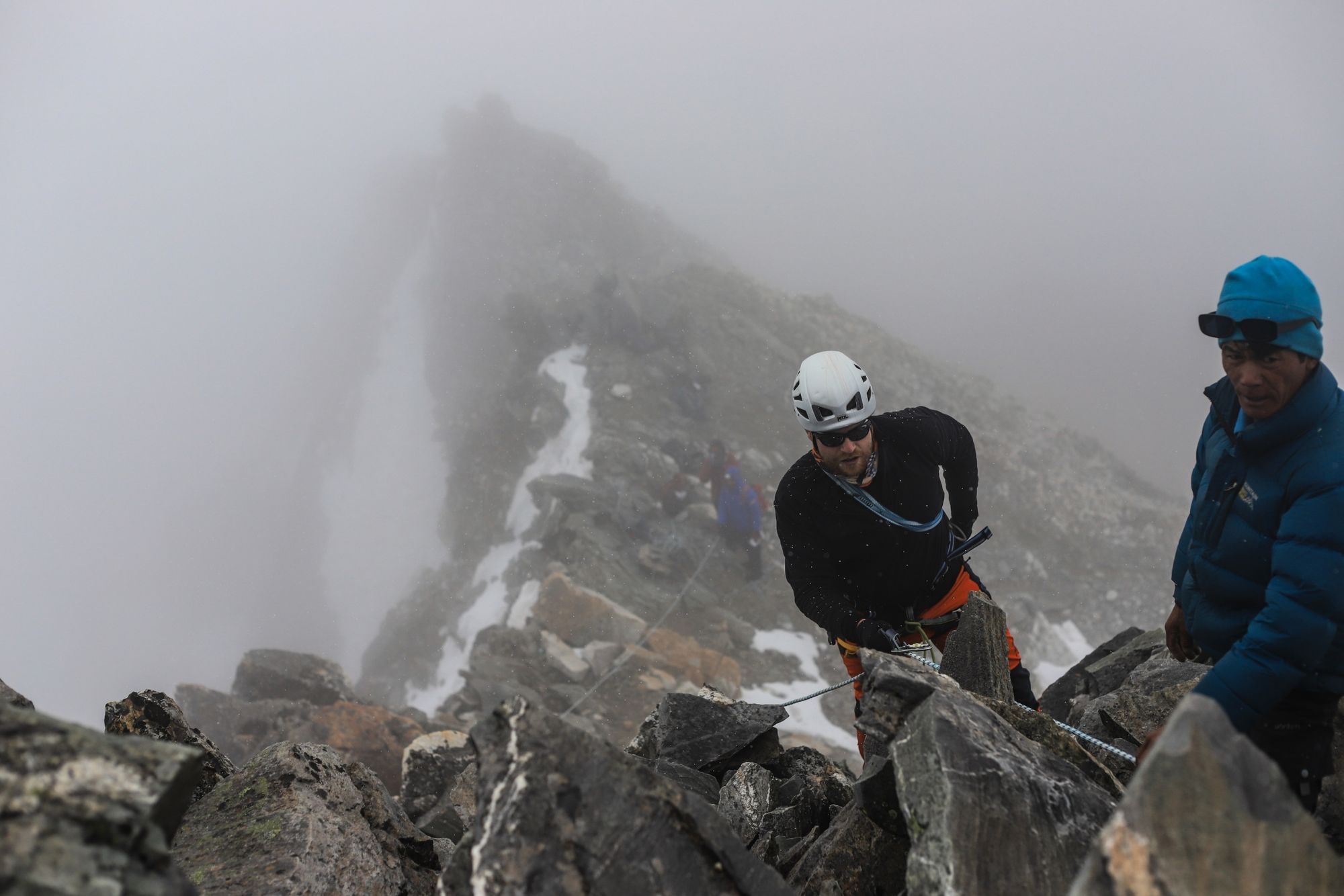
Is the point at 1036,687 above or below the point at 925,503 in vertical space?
below

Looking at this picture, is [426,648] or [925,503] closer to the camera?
[925,503]

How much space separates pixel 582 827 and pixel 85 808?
1.43 m

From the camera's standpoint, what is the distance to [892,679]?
3285 mm

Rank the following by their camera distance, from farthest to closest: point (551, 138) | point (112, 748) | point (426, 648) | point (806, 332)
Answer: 1. point (551, 138)
2. point (806, 332)
3. point (426, 648)
4. point (112, 748)

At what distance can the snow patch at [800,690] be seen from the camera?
56.3 feet

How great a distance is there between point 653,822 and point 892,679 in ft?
4.16

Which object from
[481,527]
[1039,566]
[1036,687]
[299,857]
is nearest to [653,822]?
[299,857]

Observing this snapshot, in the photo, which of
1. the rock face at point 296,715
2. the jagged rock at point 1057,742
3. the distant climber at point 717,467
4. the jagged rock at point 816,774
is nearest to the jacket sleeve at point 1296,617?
the jagged rock at point 1057,742

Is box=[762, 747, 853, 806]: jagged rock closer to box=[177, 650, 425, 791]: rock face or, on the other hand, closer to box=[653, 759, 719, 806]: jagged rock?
box=[653, 759, 719, 806]: jagged rock

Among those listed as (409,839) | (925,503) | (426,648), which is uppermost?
(925,503)

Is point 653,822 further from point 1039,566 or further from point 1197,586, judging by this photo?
point 1039,566

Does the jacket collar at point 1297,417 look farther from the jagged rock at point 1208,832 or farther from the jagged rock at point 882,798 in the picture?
the jagged rock at point 882,798

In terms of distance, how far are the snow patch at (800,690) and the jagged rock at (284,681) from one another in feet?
32.8

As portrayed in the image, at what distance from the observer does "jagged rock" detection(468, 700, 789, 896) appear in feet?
8.10
